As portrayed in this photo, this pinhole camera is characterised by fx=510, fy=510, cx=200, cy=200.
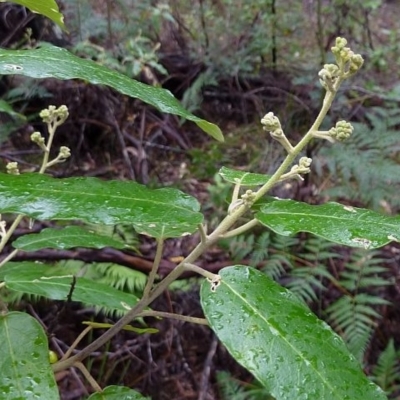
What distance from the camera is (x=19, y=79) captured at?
308 cm

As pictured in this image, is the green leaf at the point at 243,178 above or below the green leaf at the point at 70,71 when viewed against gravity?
below

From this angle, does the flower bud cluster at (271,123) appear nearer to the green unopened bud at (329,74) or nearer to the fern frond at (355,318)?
the green unopened bud at (329,74)

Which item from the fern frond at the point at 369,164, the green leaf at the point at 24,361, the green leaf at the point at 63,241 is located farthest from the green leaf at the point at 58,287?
the fern frond at the point at 369,164

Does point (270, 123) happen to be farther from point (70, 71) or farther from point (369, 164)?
point (369, 164)

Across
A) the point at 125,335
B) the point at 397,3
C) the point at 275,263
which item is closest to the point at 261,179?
the point at 275,263

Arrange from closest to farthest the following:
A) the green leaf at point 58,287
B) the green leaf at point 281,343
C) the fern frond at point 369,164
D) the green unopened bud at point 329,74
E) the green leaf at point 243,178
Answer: the green leaf at point 281,343 < the green unopened bud at point 329,74 < the green leaf at point 243,178 < the green leaf at point 58,287 < the fern frond at point 369,164

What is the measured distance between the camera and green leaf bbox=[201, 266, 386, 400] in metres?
0.58

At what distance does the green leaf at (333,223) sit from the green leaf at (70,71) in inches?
7.1

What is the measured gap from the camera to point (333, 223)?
0.67 meters

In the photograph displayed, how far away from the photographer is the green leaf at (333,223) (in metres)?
0.64

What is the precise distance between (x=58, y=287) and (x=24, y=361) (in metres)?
0.31

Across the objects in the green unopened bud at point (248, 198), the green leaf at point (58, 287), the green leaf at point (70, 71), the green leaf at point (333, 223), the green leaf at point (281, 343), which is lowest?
the green leaf at point (58, 287)

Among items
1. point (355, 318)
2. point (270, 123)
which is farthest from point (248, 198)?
point (355, 318)

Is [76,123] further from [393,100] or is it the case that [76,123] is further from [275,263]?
[393,100]
